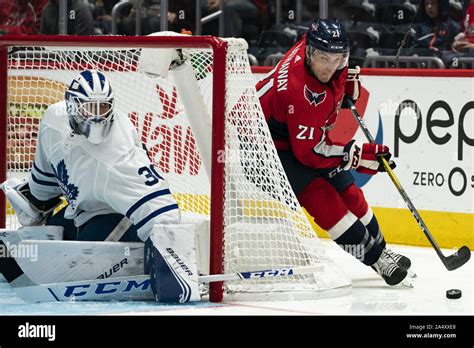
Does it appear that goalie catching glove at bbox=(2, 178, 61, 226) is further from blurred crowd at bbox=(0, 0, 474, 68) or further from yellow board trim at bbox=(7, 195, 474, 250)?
blurred crowd at bbox=(0, 0, 474, 68)

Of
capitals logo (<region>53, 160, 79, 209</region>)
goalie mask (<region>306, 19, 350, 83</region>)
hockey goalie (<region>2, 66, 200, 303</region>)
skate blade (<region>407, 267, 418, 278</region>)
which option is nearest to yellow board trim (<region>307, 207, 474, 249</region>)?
skate blade (<region>407, 267, 418, 278</region>)

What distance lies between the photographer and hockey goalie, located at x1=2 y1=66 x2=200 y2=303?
468 cm

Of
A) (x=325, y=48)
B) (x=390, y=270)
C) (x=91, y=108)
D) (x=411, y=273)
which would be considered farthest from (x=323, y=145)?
(x=91, y=108)

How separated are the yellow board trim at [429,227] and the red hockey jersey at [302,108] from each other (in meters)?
1.33

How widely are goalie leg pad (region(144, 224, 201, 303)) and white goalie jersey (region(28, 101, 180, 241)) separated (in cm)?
7

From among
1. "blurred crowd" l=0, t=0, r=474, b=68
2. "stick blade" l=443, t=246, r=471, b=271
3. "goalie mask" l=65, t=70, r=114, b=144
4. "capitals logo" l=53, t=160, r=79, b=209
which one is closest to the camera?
"goalie mask" l=65, t=70, r=114, b=144

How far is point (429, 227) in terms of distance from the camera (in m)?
6.48

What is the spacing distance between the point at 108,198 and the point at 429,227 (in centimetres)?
225

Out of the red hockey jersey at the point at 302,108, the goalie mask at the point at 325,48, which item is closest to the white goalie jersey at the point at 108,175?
the red hockey jersey at the point at 302,108

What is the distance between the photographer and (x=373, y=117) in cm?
662

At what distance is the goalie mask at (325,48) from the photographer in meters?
5.03

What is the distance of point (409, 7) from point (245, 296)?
2.89 m

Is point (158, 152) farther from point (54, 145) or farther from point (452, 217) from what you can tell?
point (452, 217)

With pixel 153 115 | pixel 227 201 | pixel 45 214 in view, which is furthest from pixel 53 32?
pixel 227 201
